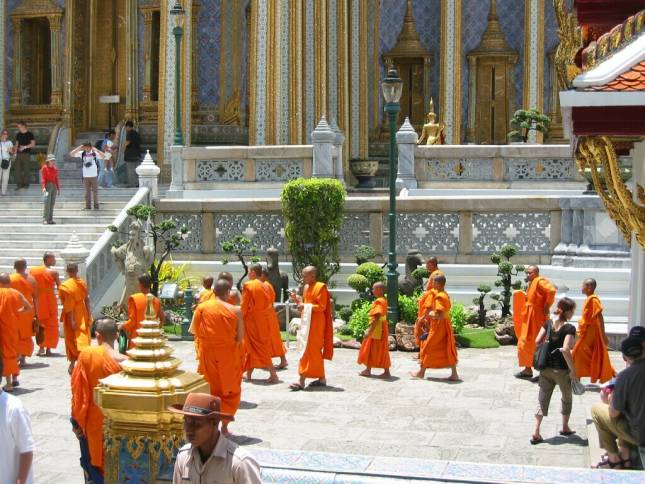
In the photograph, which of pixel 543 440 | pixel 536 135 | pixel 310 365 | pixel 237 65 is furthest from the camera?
pixel 237 65

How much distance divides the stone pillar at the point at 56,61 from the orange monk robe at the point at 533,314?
63.7ft

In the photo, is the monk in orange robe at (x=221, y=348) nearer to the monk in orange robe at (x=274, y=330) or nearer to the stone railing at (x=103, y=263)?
the monk in orange robe at (x=274, y=330)

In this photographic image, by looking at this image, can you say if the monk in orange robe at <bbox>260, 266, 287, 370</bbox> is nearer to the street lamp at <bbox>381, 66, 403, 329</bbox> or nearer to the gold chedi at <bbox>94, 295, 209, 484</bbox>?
the street lamp at <bbox>381, 66, 403, 329</bbox>

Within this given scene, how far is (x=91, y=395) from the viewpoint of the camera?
8.30 metres

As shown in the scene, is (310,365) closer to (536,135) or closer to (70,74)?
(536,135)

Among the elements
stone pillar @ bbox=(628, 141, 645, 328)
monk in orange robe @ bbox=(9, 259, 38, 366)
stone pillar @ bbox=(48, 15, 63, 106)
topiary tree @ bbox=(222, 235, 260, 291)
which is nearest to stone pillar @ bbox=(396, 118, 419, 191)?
topiary tree @ bbox=(222, 235, 260, 291)

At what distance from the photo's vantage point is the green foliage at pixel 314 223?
64.4 ft

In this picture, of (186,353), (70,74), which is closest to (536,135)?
(70,74)

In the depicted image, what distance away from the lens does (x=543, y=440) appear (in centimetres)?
1095

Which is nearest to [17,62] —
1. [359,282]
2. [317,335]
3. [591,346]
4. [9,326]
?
[359,282]

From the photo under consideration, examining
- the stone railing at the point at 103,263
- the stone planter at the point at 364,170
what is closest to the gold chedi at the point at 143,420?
the stone railing at the point at 103,263

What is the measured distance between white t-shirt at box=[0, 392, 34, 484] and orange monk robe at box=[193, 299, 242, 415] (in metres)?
4.55

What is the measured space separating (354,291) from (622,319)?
4.59 m

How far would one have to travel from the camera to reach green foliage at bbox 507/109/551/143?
82.7 ft
